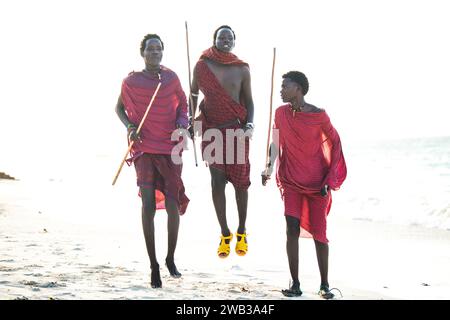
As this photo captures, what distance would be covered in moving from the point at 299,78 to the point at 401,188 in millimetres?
13668

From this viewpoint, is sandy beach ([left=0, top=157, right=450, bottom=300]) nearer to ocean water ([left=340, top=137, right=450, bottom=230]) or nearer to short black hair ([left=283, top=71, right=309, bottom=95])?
ocean water ([left=340, top=137, right=450, bottom=230])

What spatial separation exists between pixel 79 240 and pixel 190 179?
11.8 m

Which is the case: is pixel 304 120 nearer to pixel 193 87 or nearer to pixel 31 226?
pixel 193 87

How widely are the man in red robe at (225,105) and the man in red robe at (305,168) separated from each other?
2.19 feet

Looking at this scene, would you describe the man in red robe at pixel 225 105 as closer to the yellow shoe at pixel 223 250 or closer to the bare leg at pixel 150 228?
the yellow shoe at pixel 223 250

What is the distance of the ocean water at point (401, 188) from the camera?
13195 millimetres

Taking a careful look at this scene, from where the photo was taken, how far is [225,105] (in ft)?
19.7

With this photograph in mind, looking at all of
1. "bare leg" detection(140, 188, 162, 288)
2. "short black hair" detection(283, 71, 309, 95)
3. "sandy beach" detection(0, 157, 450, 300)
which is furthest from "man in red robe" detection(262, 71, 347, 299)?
"bare leg" detection(140, 188, 162, 288)

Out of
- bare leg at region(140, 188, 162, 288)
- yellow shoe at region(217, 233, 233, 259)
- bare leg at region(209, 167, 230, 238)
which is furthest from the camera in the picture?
bare leg at region(209, 167, 230, 238)

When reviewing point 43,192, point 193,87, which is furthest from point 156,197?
point 43,192

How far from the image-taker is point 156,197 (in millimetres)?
6117

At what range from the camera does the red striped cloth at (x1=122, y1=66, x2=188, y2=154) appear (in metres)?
5.61

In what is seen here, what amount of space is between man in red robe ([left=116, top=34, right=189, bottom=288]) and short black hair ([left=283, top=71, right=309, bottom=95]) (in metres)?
0.96
